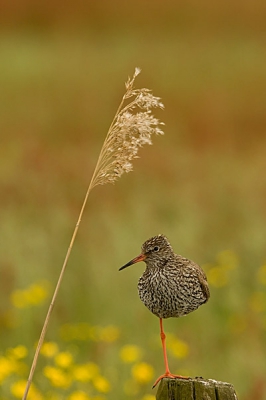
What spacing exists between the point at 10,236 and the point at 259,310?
3.27 m

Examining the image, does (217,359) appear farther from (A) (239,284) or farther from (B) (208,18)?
(B) (208,18)

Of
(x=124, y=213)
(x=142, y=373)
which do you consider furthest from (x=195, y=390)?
(x=124, y=213)

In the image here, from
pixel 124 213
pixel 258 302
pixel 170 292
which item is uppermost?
pixel 124 213

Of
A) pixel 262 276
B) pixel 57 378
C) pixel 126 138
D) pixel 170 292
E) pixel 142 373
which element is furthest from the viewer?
pixel 262 276

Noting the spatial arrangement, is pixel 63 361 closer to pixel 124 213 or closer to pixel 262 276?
pixel 262 276

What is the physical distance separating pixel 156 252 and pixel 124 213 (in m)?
7.82

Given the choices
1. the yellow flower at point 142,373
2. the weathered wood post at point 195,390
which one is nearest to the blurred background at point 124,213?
the yellow flower at point 142,373

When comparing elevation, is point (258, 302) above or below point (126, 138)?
above

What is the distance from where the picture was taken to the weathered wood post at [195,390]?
11.0ft

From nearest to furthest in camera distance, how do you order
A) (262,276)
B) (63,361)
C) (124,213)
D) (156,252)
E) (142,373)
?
(156,252), (63,361), (142,373), (262,276), (124,213)

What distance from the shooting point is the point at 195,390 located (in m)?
3.38

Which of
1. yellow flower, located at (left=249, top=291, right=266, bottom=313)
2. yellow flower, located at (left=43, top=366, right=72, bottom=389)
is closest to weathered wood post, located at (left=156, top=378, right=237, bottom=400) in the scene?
yellow flower, located at (left=43, top=366, right=72, bottom=389)

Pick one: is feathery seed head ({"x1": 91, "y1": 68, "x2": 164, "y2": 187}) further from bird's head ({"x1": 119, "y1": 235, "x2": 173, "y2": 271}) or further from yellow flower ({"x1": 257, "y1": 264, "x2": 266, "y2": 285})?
yellow flower ({"x1": 257, "y1": 264, "x2": 266, "y2": 285})

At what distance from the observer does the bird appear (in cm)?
405
